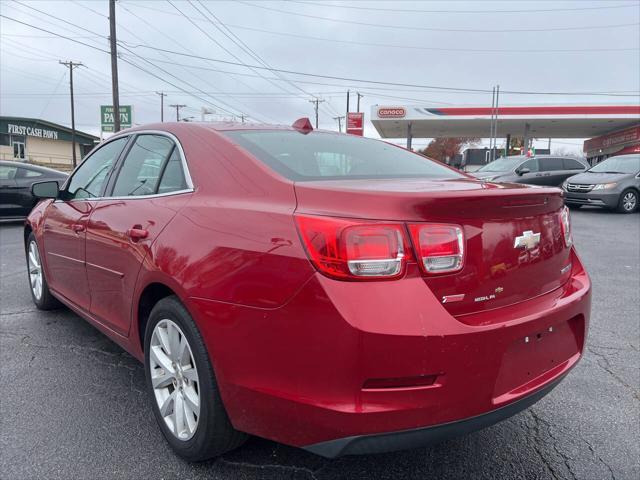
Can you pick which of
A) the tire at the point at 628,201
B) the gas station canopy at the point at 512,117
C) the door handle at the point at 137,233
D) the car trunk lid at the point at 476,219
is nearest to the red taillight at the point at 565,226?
the car trunk lid at the point at 476,219

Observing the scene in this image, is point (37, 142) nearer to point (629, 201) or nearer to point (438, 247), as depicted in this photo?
point (629, 201)

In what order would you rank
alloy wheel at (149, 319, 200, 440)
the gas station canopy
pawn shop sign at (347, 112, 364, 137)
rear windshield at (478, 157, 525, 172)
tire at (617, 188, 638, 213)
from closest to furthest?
alloy wheel at (149, 319, 200, 440)
tire at (617, 188, 638, 213)
rear windshield at (478, 157, 525, 172)
the gas station canopy
pawn shop sign at (347, 112, 364, 137)

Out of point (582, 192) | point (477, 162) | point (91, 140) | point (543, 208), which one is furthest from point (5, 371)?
point (91, 140)

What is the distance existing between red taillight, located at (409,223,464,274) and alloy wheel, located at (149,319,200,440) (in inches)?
43.8

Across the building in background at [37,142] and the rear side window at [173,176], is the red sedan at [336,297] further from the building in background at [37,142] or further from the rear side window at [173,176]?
the building in background at [37,142]

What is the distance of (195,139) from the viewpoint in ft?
8.66

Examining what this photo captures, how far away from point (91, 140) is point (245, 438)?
7042cm

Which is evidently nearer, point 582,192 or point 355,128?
point 582,192

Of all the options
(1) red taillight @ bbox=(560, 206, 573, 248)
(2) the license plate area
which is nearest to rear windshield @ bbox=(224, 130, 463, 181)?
(1) red taillight @ bbox=(560, 206, 573, 248)

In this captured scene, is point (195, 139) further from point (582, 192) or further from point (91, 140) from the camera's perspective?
point (91, 140)

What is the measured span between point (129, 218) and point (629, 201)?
535 inches

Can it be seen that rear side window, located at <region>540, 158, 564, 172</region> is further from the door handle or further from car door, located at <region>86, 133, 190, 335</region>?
the door handle

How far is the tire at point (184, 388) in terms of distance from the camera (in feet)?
7.02

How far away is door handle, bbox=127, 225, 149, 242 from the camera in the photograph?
2.54 metres
